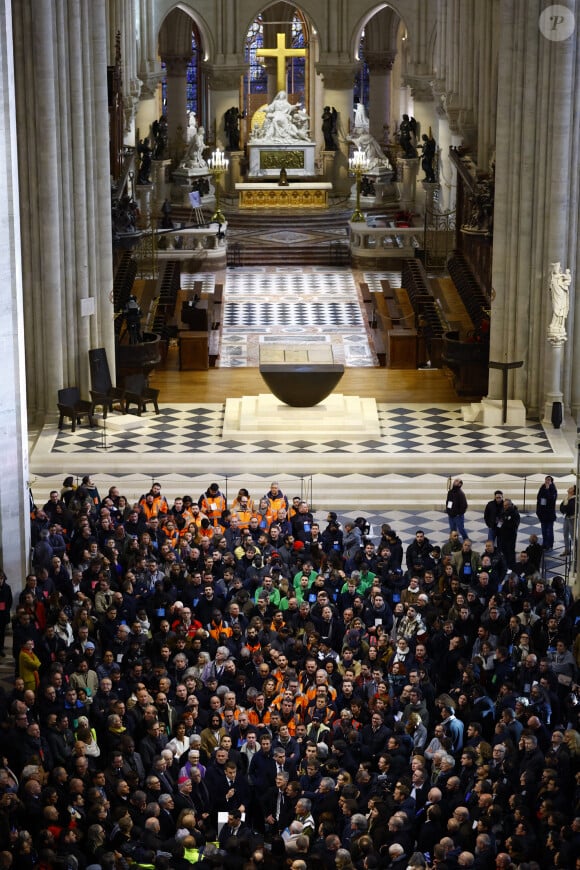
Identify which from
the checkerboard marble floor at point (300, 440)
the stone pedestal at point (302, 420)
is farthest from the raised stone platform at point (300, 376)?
the checkerboard marble floor at point (300, 440)

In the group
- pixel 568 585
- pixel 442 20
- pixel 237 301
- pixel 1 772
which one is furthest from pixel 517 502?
pixel 442 20

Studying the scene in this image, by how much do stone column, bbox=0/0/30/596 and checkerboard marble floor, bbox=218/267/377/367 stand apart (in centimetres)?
1172

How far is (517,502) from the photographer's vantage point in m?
27.4

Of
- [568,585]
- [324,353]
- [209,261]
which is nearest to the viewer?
[568,585]

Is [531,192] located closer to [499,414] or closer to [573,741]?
[499,414]

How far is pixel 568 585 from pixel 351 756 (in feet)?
24.6

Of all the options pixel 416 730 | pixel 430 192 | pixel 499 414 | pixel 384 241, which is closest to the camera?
pixel 416 730

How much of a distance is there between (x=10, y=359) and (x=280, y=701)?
23.7ft

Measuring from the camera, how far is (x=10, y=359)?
22047 mm

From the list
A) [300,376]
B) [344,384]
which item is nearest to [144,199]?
[344,384]

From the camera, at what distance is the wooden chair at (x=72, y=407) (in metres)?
30.1

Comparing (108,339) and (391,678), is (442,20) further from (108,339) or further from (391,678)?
(391,678)

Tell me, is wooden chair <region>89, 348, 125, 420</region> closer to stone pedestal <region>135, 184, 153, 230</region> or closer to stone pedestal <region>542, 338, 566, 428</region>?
stone pedestal <region>542, 338, 566, 428</region>

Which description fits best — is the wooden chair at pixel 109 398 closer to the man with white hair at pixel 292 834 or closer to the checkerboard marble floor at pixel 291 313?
the checkerboard marble floor at pixel 291 313
